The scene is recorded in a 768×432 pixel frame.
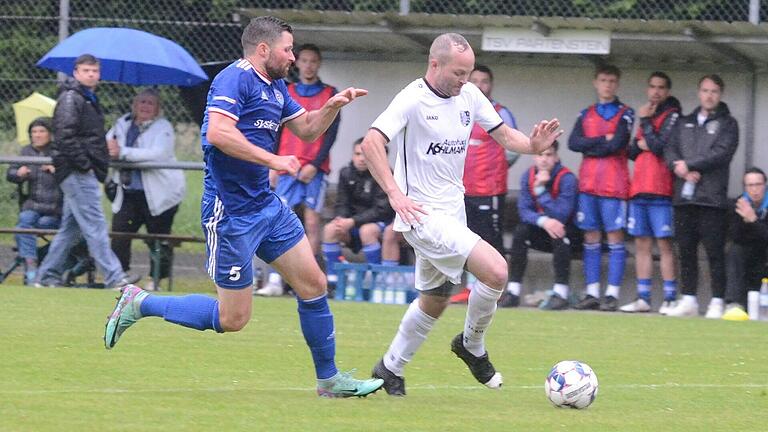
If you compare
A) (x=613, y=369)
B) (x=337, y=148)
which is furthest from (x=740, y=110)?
(x=613, y=369)

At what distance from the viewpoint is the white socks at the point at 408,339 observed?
766 cm

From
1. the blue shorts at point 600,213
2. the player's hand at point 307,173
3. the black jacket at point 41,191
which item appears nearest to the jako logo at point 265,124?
the player's hand at point 307,173

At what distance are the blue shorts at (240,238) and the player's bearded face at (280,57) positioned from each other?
2.31 ft

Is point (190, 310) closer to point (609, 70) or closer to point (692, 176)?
point (692, 176)

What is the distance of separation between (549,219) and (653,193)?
105 centimetres

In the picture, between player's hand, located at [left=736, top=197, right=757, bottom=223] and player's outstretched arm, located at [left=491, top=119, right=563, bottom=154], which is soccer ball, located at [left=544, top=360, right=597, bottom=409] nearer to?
player's outstretched arm, located at [left=491, top=119, right=563, bottom=154]

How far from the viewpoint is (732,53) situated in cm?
1402

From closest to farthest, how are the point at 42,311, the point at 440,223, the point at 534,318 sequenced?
the point at 440,223 → the point at 42,311 → the point at 534,318

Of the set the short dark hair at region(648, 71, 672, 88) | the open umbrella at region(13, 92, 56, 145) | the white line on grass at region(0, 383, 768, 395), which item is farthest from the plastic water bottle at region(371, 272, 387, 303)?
the white line on grass at region(0, 383, 768, 395)

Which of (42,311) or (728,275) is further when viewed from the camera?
(728,275)

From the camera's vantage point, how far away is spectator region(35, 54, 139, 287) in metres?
13.6

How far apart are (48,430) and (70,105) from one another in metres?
8.23

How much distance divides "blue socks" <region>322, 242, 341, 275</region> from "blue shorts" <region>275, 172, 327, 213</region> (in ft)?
1.29

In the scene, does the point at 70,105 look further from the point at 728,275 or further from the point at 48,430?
the point at 48,430
